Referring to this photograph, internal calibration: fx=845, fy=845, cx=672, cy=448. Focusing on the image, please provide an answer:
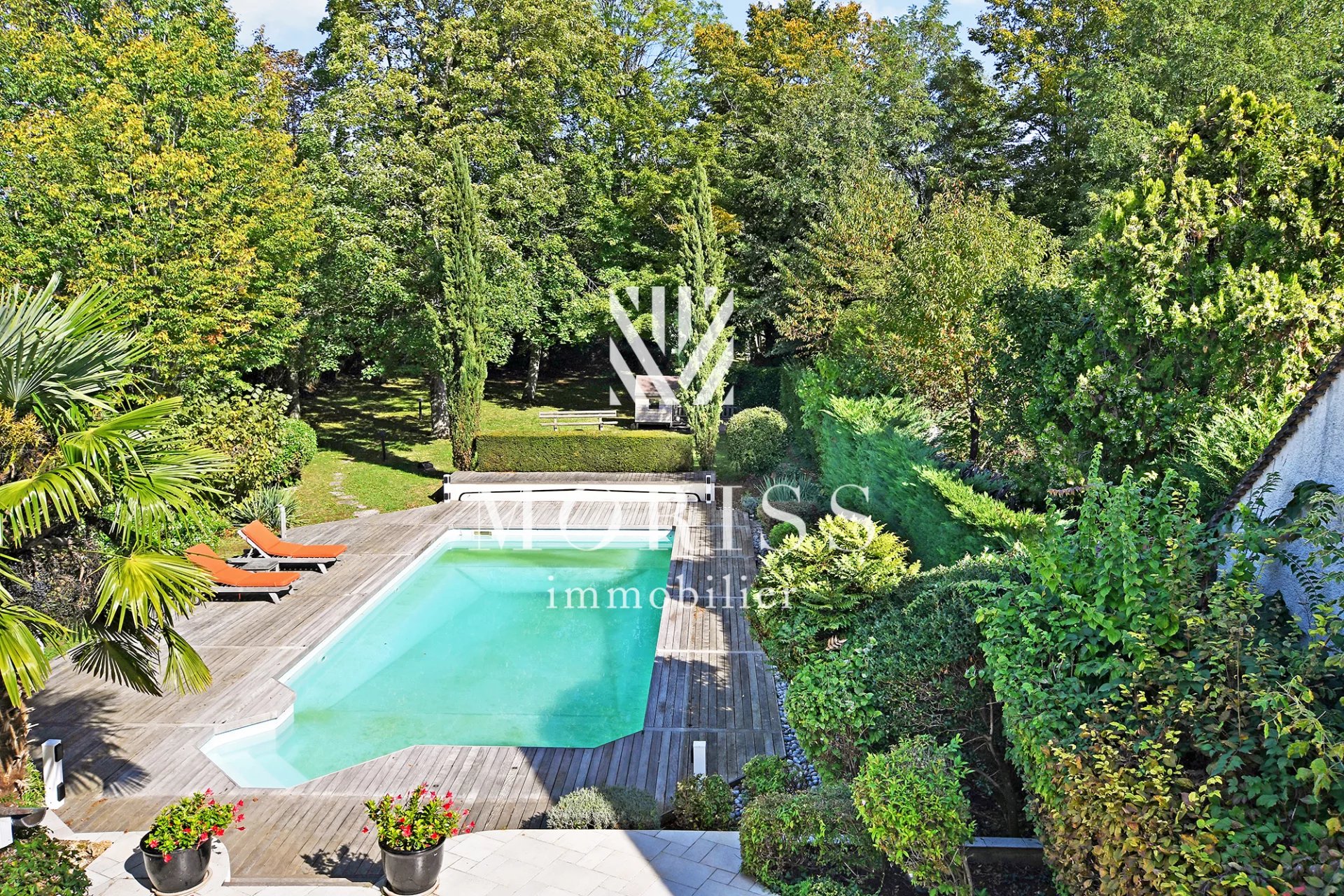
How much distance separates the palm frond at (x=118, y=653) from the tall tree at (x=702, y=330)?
15553mm

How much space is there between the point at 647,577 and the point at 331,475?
10.8m

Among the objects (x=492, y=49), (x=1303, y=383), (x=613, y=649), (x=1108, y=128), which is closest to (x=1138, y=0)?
(x=1108, y=128)

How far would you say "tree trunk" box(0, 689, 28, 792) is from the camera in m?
6.99

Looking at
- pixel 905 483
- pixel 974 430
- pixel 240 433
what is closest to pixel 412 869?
pixel 905 483

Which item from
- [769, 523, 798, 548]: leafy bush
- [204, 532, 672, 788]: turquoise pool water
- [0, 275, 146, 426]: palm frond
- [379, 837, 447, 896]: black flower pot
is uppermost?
[0, 275, 146, 426]: palm frond

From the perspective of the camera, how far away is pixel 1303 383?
8609mm

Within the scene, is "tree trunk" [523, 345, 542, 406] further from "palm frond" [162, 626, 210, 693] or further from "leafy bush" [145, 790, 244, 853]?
"leafy bush" [145, 790, 244, 853]

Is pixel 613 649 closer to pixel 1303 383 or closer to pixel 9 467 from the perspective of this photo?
pixel 9 467

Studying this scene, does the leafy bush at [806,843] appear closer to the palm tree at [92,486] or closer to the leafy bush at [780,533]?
the palm tree at [92,486]

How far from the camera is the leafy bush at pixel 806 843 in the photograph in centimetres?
637

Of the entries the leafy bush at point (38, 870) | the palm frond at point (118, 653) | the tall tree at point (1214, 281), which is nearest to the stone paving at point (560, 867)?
the leafy bush at point (38, 870)

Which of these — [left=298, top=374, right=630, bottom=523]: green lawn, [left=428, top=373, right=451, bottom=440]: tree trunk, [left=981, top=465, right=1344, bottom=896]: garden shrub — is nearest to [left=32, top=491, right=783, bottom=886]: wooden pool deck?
[left=981, top=465, right=1344, bottom=896]: garden shrub

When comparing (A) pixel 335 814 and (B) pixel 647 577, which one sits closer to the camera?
(A) pixel 335 814

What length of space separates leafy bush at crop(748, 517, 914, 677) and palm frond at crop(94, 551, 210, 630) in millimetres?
5138
